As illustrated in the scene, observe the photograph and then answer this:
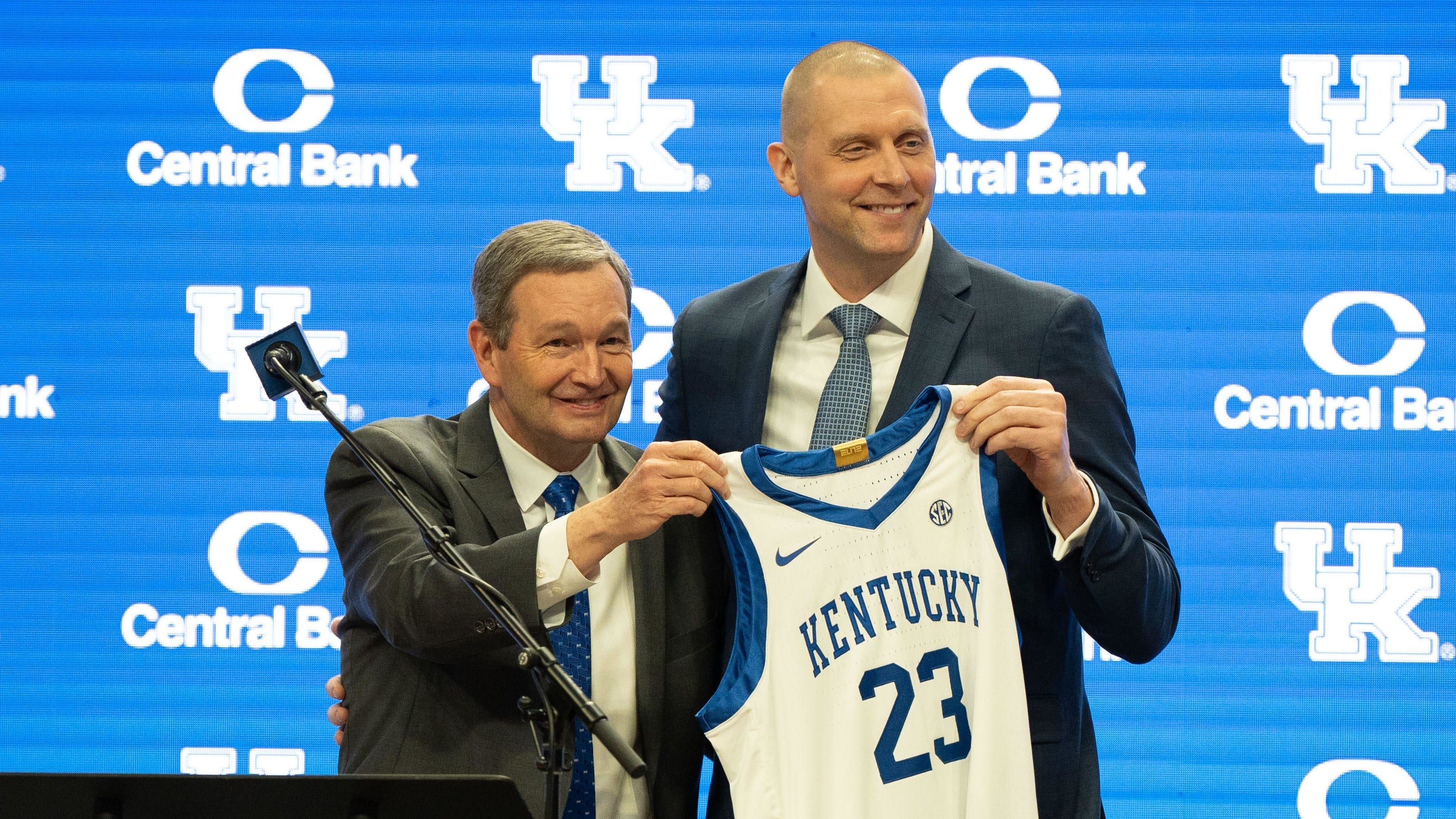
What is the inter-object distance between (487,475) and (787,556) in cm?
53

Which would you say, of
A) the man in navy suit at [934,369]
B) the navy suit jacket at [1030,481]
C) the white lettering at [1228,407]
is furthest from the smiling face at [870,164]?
the white lettering at [1228,407]

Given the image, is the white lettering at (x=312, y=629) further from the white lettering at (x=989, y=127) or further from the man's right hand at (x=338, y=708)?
the white lettering at (x=989, y=127)

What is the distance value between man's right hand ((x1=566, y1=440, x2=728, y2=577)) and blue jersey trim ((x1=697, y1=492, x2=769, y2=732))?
0.11 m

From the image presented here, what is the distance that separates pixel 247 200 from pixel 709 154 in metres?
1.29

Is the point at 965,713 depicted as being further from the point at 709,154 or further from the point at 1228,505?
the point at 709,154

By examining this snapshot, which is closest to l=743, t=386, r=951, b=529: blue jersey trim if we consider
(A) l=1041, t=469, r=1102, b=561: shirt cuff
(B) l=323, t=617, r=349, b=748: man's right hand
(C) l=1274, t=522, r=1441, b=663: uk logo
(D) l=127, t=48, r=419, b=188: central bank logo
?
(A) l=1041, t=469, r=1102, b=561: shirt cuff

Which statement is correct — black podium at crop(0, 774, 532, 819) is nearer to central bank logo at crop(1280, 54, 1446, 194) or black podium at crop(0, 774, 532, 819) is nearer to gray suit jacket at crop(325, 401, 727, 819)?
gray suit jacket at crop(325, 401, 727, 819)

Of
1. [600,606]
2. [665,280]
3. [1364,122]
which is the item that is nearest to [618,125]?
[665,280]

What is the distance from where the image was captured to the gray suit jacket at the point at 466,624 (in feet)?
6.50

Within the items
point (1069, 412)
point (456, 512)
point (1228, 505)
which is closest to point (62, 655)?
point (456, 512)

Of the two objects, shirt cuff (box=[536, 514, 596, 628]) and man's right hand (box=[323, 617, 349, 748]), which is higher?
shirt cuff (box=[536, 514, 596, 628])

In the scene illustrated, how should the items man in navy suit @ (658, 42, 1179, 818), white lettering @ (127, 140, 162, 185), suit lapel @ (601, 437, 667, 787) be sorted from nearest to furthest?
man in navy suit @ (658, 42, 1179, 818) → suit lapel @ (601, 437, 667, 787) → white lettering @ (127, 140, 162, 185)

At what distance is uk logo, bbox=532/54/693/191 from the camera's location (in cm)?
359

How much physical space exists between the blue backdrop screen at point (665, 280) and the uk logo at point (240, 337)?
11 millimetres
